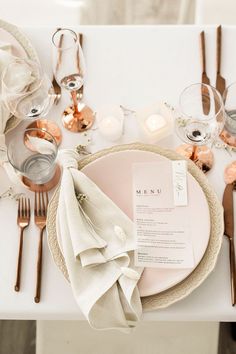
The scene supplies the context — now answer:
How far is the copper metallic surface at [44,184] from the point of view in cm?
102

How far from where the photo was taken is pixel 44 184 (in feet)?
3.34

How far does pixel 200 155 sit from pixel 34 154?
39cm

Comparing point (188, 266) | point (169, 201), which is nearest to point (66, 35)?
point (169, 201)

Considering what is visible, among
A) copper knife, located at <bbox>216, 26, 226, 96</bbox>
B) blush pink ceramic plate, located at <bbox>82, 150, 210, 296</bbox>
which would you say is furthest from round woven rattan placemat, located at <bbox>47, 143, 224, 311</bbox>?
copper knife, located at <bbox>216, 26, 226, 96</bbox>

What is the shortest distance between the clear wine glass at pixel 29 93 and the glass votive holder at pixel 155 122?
0.21 metres

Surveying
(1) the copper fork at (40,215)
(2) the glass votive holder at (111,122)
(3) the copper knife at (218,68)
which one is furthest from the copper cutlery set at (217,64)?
(1) the copper fork at (40,215)

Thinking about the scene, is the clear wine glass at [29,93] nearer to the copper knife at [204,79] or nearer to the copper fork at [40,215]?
the copper fork at [40,215]

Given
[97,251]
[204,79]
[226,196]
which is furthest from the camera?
[204,79]

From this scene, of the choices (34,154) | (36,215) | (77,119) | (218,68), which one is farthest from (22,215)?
(218,68)

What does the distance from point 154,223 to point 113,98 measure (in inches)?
14.2

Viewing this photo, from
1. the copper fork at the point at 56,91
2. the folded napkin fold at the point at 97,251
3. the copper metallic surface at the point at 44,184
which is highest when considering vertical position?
the copper fork at the point at 56,91

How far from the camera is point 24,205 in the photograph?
1.01 metres

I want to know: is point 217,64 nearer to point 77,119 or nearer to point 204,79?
point 204,79

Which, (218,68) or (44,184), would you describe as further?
(218,68)
